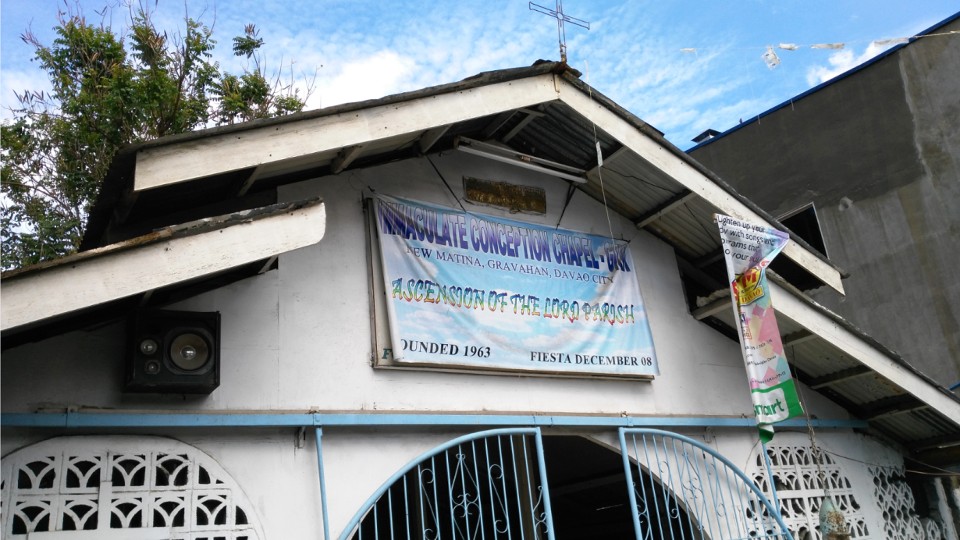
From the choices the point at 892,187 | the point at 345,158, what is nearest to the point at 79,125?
the point at 345,158

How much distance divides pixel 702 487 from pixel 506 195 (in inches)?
114

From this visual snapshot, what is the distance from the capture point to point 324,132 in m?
5.13

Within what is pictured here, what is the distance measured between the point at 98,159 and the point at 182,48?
6.12 feet

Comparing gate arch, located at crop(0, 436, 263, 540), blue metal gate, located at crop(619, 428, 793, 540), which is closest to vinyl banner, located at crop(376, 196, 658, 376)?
blue metal gate, located at crop(619, 428, 793, 540)

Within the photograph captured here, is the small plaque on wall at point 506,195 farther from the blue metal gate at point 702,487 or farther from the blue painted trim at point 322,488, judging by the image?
the blue painted trim at point 322,488

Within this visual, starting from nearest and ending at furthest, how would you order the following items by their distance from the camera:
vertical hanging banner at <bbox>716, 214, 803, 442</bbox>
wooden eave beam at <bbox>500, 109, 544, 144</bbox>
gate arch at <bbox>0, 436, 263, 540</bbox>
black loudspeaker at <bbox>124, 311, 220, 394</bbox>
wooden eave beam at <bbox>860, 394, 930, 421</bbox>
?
1. gate arch at <bbox>0, 436, 263, 540</bbox>
2. black loudspeaker at <bbox>124, 311, 220, 394</bbox>
3. vertical hanging banner at <bbox>716, 214, 803, 442</bbox>
4. wooden eave beam at <bbox>500, 109, 544, 144</bbox>
5. wooden eave beam at <bbox>860, 394, 930, 421</bbox>

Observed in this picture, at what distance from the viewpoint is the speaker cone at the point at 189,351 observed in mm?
4773

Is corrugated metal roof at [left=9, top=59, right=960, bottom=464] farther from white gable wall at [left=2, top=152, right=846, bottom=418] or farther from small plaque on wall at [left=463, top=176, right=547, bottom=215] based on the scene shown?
small plaque on wall at [left=463, top=176, right=547, bottom=215]

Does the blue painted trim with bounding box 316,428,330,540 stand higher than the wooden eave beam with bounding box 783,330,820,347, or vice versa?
the wooden eave beam with bounding box 783,330,820,347

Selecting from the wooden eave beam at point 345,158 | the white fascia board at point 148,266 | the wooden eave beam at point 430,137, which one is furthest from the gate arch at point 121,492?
the wooden eave beam at point 430,137

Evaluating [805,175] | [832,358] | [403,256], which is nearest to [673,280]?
[832,358]

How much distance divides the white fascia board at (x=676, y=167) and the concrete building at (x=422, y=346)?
23 mm

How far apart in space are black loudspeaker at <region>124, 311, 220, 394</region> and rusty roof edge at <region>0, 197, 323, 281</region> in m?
0.62

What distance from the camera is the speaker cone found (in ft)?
15.7
